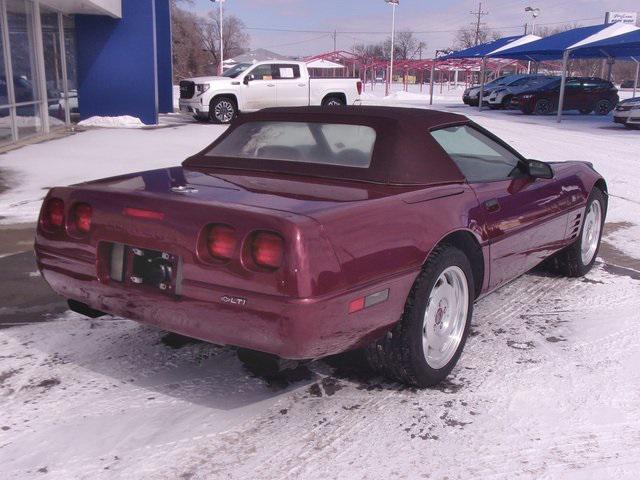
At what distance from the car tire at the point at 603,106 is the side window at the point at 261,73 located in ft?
46.6

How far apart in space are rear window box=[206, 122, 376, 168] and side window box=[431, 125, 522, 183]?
45cm

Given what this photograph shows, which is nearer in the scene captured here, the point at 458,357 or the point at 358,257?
the point at 358,257

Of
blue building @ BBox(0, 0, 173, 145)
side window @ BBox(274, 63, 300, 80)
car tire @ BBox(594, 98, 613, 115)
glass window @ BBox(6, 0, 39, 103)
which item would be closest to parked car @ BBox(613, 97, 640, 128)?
car tire @ BBox(594, 98, 613, 115)

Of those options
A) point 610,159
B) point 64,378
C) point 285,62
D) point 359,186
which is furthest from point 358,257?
point 285,62

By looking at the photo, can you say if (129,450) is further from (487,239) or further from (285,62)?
(285,62)

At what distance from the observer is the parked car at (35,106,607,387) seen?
247 centimetres

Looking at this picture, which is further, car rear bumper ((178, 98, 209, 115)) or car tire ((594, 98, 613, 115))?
car tire ((594, 98, 613, 115))

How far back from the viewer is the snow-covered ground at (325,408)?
2.51m

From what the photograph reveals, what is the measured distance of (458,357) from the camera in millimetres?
3338

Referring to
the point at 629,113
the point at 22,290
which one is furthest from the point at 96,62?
the point at 629,113

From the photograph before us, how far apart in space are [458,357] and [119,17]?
16530 millimetres

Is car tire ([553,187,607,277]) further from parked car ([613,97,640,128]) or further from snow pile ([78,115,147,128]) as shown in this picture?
parked car ([613,97,640,128])

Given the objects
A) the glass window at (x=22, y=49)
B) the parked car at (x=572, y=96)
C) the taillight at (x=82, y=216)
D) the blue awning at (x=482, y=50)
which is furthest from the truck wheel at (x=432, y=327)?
the blue awning at (x=482, y=50)

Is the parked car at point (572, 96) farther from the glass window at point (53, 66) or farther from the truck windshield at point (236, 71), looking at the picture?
the glass window at point (53, 66)
